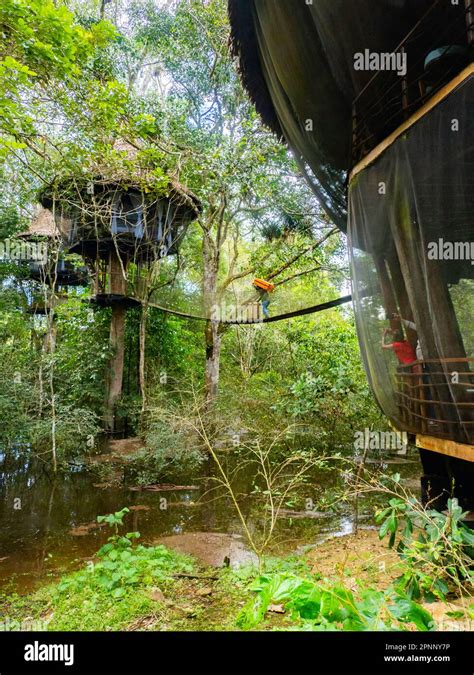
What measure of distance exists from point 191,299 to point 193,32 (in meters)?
5.20

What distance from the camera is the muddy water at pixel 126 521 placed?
4.11m

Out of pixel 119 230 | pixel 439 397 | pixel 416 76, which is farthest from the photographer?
pixel 119 230

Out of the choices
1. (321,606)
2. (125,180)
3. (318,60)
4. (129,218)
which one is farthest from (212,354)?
(321,606)

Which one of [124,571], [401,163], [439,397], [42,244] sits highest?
[42,244]

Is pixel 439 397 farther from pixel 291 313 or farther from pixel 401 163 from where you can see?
pixel 291 313

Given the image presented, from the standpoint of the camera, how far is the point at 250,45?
13.3 ft

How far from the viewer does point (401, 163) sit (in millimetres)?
2699

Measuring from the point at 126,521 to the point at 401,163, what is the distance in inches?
192

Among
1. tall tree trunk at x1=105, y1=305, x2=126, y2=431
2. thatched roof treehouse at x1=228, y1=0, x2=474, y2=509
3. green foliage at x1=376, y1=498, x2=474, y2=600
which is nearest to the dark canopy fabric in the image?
thatched roof treehouse at x1=228, y1=0, x2=474, y2=509

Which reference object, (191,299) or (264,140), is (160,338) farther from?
(264,140)

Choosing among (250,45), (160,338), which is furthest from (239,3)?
(160,338)

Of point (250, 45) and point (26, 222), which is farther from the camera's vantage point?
point (26, 222)

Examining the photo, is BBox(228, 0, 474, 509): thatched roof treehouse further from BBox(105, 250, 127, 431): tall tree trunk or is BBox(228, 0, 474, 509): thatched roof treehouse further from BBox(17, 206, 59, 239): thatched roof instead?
BBox(17, 206, 59, 239): thatched roof

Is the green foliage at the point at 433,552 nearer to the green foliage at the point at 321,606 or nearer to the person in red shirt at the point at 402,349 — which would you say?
the green foliage at the point at 321,606
